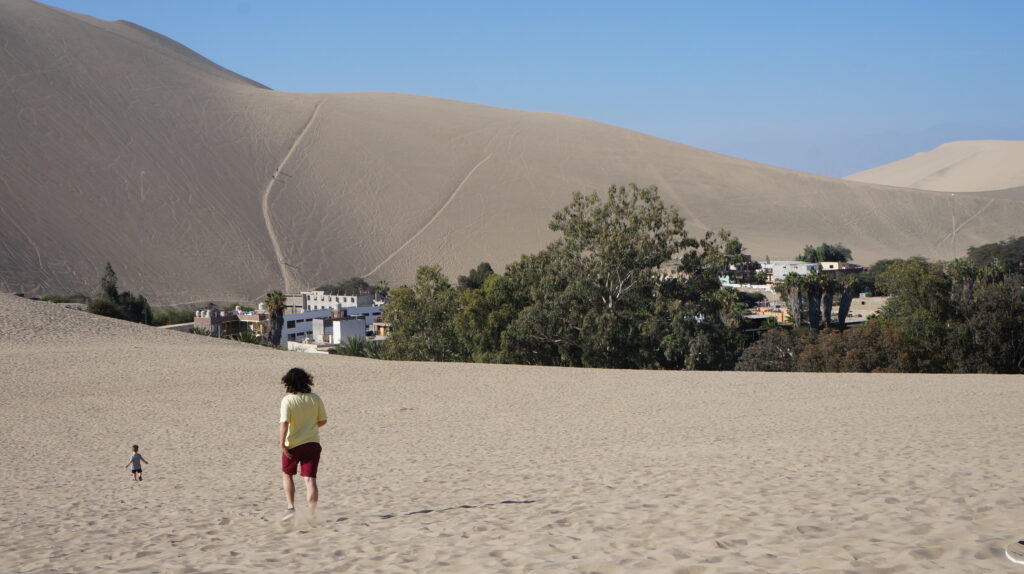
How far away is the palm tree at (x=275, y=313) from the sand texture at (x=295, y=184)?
21602 millimetres

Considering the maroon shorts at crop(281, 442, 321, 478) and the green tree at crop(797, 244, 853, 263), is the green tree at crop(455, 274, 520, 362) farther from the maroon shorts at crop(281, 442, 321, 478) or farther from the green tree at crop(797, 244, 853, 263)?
the green tree at crop(797, 244, 853, 263)

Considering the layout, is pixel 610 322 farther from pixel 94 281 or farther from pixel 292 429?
pixel 94 281

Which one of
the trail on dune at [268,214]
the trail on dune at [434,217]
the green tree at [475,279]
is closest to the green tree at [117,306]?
the trail on dune at [268,214]

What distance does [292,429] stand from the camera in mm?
7570

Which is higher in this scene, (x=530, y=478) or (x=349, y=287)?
(x=349, y=287)

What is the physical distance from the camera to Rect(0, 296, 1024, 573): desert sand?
6.11 meters

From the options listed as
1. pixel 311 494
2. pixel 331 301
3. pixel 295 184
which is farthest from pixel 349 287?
pixel 311 494

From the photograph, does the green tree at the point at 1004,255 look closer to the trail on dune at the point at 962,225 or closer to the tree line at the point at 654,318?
the trail on dune at the point at 962,225

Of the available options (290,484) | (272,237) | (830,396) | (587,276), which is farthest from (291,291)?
(290,484)

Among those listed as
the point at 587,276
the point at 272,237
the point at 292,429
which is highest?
the point at 272,237

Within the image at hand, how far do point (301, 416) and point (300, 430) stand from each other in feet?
0.43

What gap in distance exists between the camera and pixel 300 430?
7.62 m

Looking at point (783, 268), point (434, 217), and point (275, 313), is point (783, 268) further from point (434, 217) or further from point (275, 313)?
point (275, 313)

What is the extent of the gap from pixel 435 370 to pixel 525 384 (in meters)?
4.45
